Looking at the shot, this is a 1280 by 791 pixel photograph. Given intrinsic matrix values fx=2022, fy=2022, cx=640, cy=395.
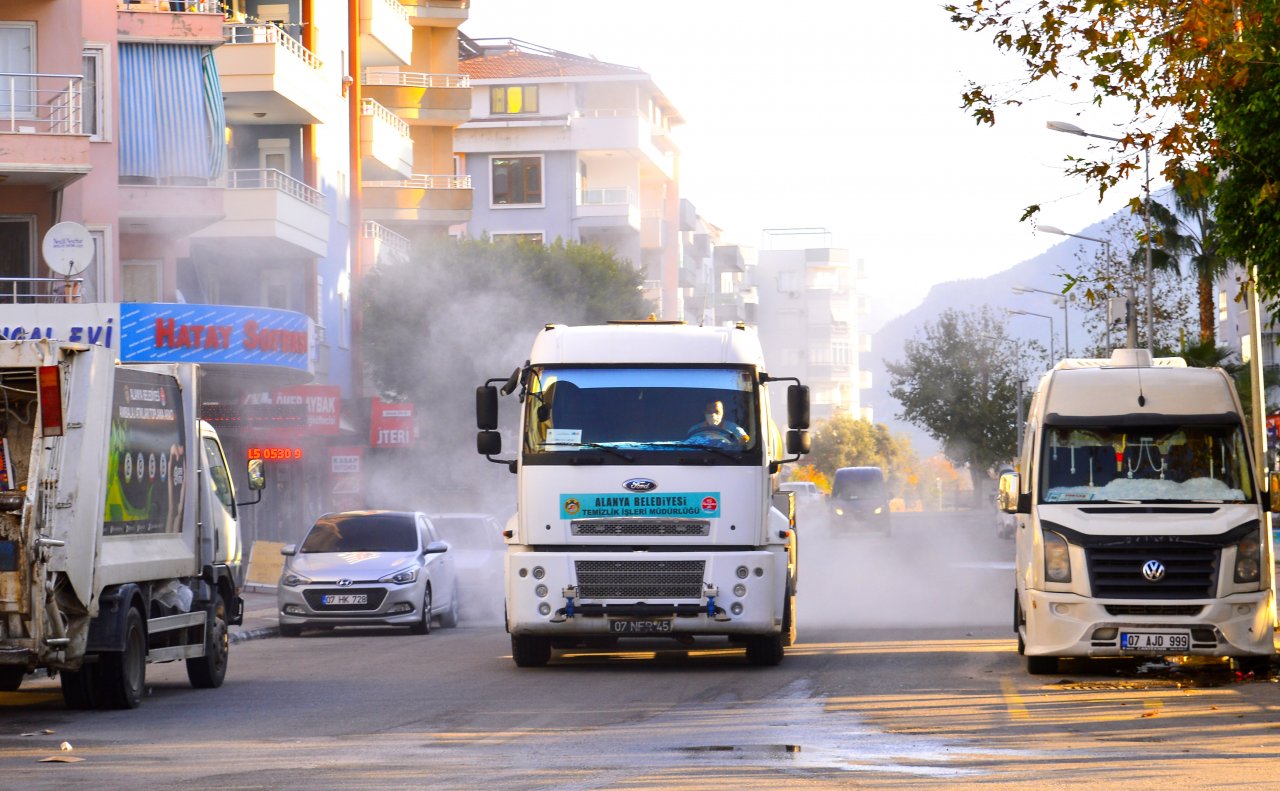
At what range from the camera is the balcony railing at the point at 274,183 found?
126ft

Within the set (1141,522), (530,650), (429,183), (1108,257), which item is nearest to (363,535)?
(530,650)

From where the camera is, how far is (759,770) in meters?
10.6

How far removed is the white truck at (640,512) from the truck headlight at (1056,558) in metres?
2.42

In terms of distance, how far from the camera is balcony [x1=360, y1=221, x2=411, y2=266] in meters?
50.4

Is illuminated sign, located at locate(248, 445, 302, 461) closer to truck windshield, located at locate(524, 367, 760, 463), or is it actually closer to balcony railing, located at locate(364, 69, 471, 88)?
truck windshield, located at locate(524, 367, 760, 463)

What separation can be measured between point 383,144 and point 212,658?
35.5 m

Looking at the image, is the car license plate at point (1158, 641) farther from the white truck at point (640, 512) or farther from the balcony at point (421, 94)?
the balcony at point (421, 94)

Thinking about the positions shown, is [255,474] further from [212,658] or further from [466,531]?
[466,531]

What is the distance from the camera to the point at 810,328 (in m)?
170

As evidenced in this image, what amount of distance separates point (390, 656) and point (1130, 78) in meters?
10.2

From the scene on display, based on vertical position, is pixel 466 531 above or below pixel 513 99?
below

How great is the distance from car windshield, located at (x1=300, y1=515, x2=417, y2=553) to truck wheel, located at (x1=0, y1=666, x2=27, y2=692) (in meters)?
8.83

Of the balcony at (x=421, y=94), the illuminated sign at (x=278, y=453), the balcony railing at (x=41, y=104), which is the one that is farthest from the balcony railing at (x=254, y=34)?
the balcony at (x=421, y=94)

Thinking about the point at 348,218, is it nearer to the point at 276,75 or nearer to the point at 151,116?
the point at 276,75
